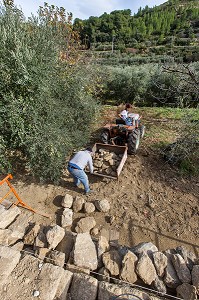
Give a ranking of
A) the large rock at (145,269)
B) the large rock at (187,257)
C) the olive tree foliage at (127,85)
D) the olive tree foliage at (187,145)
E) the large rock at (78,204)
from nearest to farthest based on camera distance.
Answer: the large rock at (145,269) < the large rock at (187,257) < the large rock at (78,204) < the olive tree foliage at (187,145) < the olive tree foliage at (127,85)

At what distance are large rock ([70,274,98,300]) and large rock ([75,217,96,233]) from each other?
1.22 metres

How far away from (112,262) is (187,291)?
1.20 metres

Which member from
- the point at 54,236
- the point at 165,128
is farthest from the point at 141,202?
the point at 165,128

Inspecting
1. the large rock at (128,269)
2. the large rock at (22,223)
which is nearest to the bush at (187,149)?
the large rock at (128,269)

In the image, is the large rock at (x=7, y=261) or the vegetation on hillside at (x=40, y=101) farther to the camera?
the vegetation on hillside at (x=40, y=101)

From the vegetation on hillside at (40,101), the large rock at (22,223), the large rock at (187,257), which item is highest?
the vegetation on hillside at (40,101)

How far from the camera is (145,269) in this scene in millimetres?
3018

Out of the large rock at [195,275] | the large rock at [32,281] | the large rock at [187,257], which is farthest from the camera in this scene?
the large rock at [187,257]

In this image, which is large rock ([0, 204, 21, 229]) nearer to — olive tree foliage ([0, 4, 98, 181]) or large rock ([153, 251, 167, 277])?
olive tree foliage ([0, 4, 98, 181])

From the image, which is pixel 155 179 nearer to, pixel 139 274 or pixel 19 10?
pixel 139 274

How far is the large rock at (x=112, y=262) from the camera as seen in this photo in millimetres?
3092

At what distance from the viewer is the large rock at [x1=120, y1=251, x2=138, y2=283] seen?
117 inches

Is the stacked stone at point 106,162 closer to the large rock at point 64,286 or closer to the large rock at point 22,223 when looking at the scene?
the large rock at point 22,223

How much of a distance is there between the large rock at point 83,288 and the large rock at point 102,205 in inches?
69.8
